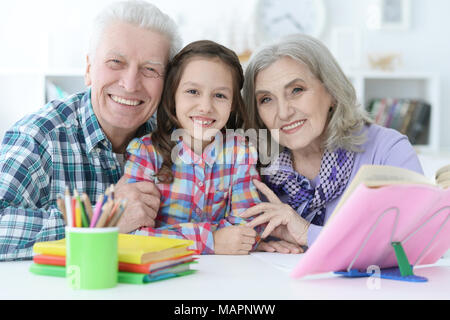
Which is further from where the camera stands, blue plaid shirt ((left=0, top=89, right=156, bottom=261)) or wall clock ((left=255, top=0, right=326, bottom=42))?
wall clock ((left=255, top=0, right=326, bottom=42))

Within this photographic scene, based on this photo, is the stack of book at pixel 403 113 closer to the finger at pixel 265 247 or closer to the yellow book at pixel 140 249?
the finger at pixel 265 247

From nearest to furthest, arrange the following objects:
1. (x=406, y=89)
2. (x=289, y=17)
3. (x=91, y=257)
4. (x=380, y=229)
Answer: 1. (x=91, y=257)
2. (x=380, y=229)
3. (x=289, y=17)
4. (x=406, y=89)

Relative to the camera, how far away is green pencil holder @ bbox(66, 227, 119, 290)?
940 mm

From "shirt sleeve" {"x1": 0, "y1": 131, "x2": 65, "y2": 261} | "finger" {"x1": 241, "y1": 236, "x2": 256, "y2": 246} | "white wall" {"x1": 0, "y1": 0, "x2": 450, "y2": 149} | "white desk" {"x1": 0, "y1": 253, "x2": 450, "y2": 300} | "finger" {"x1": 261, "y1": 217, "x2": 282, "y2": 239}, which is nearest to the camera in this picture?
"white desk" {"x1": 0, "y1": 253, "x2": 450, "y2": 300}

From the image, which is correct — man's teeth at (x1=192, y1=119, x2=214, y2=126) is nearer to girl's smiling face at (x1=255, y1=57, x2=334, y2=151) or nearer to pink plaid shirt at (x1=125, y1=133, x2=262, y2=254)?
pink plaid shirt at (x1=125, y1=133, x2=262, y2=254)

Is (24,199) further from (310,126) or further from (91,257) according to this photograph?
(310,126)

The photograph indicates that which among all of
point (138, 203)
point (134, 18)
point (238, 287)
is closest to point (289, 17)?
point (134, 18)

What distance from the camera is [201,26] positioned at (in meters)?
3.86

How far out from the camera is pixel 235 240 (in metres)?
1.46

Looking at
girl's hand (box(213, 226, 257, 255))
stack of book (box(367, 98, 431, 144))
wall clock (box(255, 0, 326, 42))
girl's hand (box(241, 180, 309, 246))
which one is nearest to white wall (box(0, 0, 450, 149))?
wall clock (box(255, 0, 326, 42))

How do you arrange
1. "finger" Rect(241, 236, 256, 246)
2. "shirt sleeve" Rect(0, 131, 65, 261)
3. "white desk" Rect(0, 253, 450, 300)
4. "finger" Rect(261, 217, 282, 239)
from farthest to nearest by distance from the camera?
A: 1. "finger" Rect(261, 217, 282, 239)
2. "finger" Rect(241, 236, 256, 246)
3. "shirt sleeve" Rect(0, 131, 65, 261)
4. "white desk" Rect(0, 253, 450, 300)

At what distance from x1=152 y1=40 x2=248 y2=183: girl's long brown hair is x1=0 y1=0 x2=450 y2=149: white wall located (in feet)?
6.71

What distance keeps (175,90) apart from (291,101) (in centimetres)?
36
